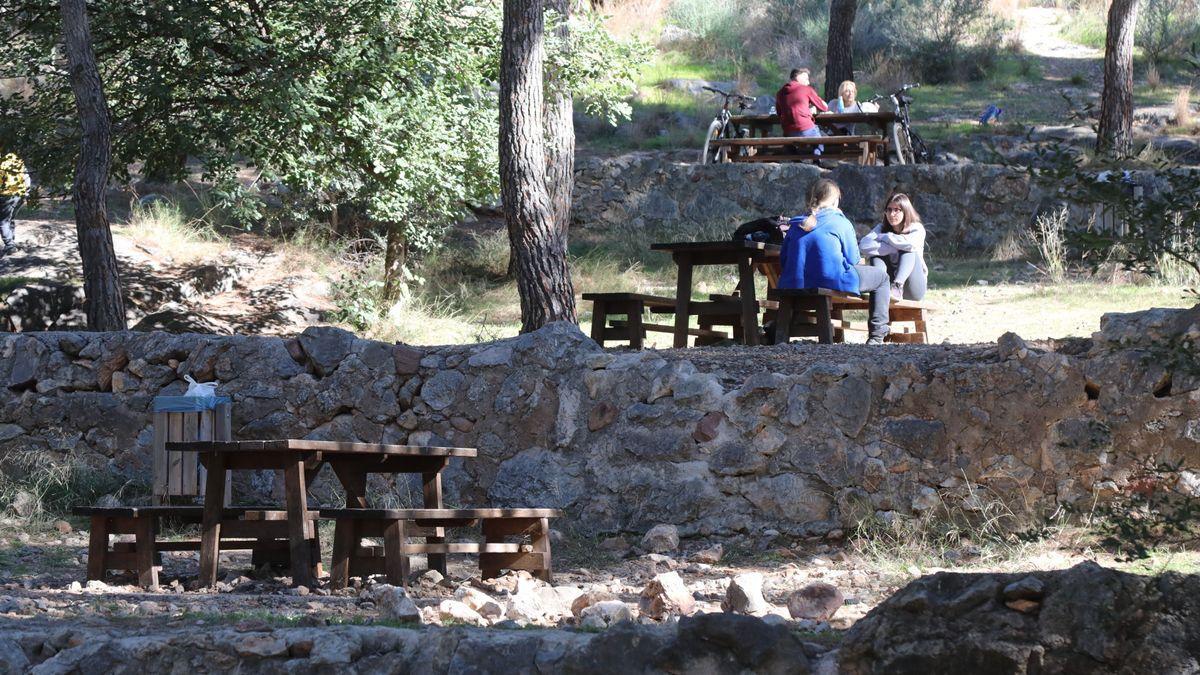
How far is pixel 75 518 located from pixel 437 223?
5.40 metres

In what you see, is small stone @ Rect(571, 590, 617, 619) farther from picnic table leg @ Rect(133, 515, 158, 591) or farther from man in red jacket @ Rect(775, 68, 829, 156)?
man in red jacket @ Rect(775, 68, 829, 156)

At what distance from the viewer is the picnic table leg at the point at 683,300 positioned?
879 cm

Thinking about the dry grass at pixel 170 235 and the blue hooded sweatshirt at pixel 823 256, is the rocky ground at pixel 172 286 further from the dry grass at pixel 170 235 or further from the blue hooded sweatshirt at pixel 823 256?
the blue hooded sweatshirt at pixel 823 256

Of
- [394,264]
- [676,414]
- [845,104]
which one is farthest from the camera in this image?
[845,104]

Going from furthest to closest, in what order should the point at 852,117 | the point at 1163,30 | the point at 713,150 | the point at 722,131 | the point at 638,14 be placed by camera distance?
the point at 638,14, the point at 1163,30, the point at 713,150, the point at 722,131, the point at 852,117

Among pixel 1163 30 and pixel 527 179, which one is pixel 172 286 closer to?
pixel 527 179

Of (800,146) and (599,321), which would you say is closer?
(599,321)

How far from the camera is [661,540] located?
22.7 ft

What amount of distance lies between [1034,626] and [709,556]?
2964 mm

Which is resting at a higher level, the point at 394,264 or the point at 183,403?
the point at 394,264

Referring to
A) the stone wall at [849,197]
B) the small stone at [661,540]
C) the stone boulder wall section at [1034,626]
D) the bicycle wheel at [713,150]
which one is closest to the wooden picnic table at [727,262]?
the small stone at [661,540]

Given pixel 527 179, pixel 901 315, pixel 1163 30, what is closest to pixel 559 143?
pixel 527 179

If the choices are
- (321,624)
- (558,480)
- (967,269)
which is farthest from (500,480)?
(967,269)

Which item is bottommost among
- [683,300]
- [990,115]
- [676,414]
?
[676,414]
